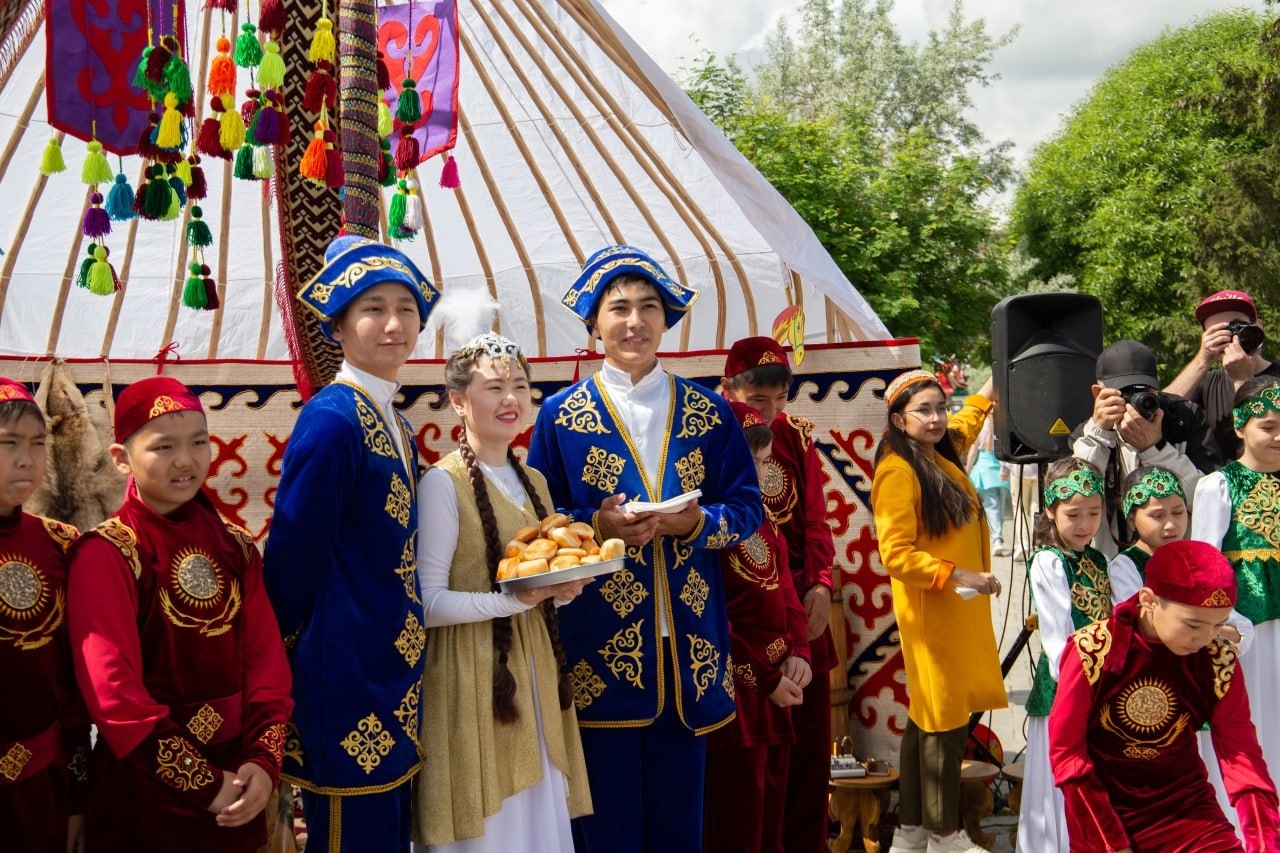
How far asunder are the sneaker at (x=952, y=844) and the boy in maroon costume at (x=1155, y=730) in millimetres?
798

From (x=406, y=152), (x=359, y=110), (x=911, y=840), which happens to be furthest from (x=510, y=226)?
(x=911, y=840)

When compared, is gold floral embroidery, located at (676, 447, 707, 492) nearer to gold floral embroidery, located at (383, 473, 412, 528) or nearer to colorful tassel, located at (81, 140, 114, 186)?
gold floral embroidery, located at (383, 473, 412, 528)

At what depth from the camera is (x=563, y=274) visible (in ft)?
16.1

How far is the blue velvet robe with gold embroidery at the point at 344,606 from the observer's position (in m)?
1.99

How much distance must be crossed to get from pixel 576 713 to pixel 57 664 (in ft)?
2.94

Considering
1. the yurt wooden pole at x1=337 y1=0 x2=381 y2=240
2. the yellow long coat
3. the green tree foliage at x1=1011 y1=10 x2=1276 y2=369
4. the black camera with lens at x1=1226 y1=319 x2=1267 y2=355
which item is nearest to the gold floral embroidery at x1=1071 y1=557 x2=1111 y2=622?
the yellow long coat

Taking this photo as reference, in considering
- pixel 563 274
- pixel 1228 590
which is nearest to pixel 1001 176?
pixel 563 274

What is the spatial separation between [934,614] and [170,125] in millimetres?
2162

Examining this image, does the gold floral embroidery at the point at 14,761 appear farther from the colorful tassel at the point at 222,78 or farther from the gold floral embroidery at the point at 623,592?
the colorful tassel at the point at 222,78

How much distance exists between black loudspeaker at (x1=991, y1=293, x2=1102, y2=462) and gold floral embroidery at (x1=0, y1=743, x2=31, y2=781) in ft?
8.81

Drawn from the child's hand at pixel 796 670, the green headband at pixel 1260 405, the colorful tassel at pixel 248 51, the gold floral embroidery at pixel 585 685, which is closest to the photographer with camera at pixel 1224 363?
the green headband at pixel 1260 405

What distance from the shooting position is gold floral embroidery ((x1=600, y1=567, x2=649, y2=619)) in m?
2.40

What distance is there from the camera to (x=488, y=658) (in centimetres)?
218

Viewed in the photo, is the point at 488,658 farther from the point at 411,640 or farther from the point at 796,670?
the point at 796,670
